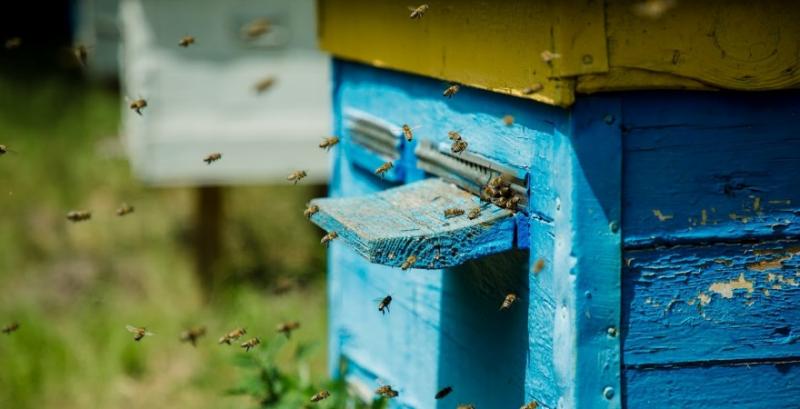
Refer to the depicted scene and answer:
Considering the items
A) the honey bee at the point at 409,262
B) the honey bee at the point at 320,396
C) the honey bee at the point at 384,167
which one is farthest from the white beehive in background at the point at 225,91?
the honey bee at the point at 409,262

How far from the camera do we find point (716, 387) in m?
2.44

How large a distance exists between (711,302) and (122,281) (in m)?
5.63

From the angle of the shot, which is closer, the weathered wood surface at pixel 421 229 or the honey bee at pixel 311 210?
the weathered wood surface at pixel 421 229

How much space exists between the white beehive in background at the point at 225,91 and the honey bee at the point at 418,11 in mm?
3825

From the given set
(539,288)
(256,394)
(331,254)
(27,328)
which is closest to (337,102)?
(331,254)

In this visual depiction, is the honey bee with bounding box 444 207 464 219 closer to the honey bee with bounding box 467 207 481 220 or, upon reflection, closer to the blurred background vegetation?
the honey bee with bounding box 467 207 481 220

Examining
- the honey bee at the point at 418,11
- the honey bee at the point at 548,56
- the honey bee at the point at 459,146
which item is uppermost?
the honey bee at the point at 418,11

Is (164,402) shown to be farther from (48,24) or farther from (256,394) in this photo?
(48,24)

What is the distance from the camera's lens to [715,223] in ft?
7.80

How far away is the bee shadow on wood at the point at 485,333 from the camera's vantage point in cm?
266

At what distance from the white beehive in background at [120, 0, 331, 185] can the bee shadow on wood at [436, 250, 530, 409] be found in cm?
396

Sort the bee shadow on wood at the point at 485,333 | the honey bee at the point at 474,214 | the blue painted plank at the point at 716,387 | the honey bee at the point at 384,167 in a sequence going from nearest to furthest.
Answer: the blue painted plank at the point at 716,387
the honey bee at the point at 474,214
the bee shadow on wood at the point at 485,333
the honey bee at the point at 384,167

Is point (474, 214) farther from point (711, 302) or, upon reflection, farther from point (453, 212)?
point (711, 302)

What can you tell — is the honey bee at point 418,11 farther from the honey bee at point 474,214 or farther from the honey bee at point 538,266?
the honey bee at point 538,266
